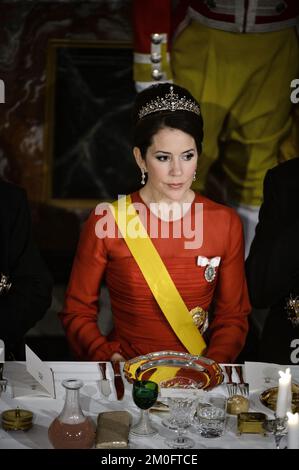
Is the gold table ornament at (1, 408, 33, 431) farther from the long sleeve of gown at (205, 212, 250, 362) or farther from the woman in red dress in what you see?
the long sleeve of gown at (205, 212, 250, 362)

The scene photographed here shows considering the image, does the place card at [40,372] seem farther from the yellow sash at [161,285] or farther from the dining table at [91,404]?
the yellow sash at [161,285]

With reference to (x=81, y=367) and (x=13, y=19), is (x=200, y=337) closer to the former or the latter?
(x=81, y=367)

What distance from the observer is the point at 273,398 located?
207 cm

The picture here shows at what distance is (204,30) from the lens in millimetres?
2910

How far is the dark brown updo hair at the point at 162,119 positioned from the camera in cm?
244

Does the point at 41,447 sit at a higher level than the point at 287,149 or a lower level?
lower

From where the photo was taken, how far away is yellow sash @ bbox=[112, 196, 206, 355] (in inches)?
102

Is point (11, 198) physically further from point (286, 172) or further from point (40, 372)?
point (286, 172)

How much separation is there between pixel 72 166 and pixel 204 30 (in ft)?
2.70

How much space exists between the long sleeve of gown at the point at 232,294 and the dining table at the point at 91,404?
36cm

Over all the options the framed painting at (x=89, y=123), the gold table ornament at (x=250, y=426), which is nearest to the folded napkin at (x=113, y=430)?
the gold table ornament at (x=250, y=426)

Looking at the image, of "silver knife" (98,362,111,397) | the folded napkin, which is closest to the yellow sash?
"silver knife" (98,362,111,397)

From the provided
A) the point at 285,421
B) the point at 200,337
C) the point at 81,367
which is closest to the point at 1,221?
the point at 81,367

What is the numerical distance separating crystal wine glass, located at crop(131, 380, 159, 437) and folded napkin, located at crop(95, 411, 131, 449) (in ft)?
0.10
